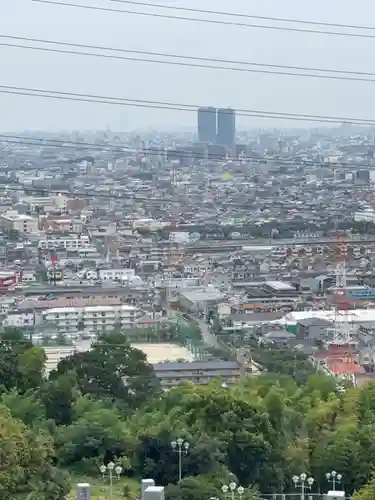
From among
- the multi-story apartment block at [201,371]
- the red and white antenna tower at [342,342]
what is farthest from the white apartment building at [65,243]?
the multi-story apartment block at [201,371]

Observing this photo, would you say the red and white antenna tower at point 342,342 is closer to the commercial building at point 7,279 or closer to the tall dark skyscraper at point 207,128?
the commercial building at point 7,279

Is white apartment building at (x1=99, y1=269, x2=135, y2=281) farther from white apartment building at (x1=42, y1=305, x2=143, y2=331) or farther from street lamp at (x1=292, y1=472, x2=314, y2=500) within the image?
street lamp at (x1=292, y1=472, x2=314, y2=500)

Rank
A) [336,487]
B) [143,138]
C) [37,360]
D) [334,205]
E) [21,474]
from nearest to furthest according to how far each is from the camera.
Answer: [21,474]
[336,487]
[37,360]
[334,205]
[143,138]

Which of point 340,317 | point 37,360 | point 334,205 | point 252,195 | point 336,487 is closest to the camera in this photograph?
point 336,487

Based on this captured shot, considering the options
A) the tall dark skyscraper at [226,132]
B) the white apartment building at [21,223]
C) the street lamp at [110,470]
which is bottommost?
the white apartment building at [21,223]

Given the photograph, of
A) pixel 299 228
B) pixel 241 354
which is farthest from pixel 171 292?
pixel 299 228

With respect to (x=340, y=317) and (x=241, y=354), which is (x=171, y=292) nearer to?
(x=340, y=317)

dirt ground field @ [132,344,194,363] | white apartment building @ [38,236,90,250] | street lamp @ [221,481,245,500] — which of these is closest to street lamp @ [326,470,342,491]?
street lamp @ [221,481,245,500]
